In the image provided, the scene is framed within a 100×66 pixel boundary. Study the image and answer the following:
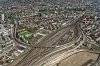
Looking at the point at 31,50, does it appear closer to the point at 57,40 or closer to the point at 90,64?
the point at 57,40

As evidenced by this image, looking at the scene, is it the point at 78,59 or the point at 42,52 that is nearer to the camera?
the point at 78,59

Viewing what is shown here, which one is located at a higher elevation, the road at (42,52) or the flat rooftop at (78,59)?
the road at (42,52)

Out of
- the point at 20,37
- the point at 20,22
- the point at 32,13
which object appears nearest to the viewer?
the point at 20,37

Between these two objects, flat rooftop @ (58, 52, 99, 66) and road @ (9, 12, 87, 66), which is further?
flat rooftop @ (58, 52, 99, 66)

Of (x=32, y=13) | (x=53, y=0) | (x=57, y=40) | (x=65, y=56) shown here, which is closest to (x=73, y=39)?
(x=57, y=40)

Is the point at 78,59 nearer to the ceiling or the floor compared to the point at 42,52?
nearer to the floor

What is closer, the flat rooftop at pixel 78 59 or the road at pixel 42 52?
the road at pixel 42 52

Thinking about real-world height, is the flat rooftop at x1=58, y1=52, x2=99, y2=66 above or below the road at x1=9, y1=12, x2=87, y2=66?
below

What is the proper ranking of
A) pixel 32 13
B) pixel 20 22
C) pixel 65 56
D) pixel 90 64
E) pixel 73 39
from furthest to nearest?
1. pixel 32 13
2. pixel 20 22
3. pixel 73 39
4. pixel 65 56
5. pixel 90 64
